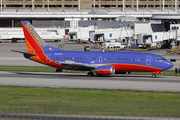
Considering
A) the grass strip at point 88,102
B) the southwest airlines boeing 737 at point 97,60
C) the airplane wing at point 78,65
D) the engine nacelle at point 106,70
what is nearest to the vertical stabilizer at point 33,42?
the southwest airlines boeing 737 at point 97,60

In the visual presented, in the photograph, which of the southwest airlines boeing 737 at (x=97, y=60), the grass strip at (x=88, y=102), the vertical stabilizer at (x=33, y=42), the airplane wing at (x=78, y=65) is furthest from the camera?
the vertical stabilizer at (x=33, y=42)

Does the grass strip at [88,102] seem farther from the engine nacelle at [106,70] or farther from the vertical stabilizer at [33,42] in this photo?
the vertical stabilizer at [33,42]

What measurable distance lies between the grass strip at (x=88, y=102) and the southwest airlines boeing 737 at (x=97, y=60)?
40.2 feet

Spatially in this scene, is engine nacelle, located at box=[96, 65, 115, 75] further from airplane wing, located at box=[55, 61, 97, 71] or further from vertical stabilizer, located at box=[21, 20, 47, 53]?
vertical stabilizer, located at box=[21, 20, 47, 53]

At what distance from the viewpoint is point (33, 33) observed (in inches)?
1955

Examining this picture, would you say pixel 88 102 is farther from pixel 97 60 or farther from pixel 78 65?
pixel 97 60

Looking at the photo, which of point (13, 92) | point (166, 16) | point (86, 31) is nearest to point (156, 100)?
point (13, 92)

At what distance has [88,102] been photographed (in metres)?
26.9

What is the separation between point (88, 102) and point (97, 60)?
2068 cm

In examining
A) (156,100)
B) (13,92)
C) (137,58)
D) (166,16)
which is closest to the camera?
(156,100)

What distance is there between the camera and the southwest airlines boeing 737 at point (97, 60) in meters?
45.7

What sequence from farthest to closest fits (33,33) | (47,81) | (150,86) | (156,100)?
1. (33,33)
2. (47,81)
3. (150,86)
4. (156,100)

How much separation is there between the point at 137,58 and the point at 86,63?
306 inches

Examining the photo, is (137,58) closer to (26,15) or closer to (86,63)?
(86,63)
